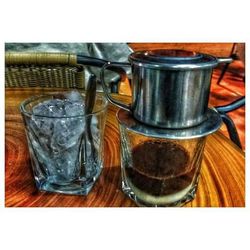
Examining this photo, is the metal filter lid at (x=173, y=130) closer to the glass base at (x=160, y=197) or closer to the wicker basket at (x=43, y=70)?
the glass base at (x=160, y=197)

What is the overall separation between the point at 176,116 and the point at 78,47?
0.88 m

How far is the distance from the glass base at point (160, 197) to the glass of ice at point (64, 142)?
2.2 inches

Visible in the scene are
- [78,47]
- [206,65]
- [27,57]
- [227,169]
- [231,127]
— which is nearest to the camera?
[206,65]

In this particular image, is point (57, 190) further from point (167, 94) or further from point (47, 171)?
point (167, 94)

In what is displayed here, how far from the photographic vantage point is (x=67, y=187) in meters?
0.39

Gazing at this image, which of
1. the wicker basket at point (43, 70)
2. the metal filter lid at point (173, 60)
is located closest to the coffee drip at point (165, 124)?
the metal filter lid at point (173, 60)

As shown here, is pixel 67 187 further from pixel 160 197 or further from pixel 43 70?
pixel 43 70

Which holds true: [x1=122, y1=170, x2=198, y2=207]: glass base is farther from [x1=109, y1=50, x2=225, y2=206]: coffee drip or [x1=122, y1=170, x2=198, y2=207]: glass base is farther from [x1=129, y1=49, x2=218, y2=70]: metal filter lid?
[x1=129, y1=49, x2=218, y2=70]: metal filter lid

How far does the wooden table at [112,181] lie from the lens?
38cm

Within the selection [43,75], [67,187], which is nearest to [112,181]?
[67,187]

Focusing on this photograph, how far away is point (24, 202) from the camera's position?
1.24ft

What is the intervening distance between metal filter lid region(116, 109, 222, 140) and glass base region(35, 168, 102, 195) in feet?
0.31

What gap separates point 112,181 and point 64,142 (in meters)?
0.09

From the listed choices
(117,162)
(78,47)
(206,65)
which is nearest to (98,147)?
(117,162)
